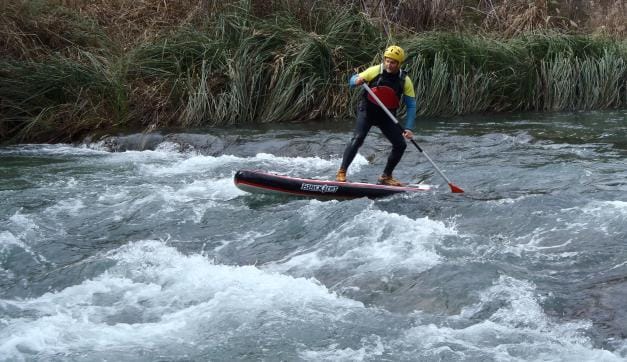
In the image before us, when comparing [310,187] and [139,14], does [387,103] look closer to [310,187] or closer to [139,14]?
[310,187]

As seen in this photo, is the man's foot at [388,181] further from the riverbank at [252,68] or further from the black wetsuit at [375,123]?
the riverbank at [252,68]

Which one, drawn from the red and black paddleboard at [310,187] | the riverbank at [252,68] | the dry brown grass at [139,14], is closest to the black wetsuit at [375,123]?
the red and black paddleboard at [310,187]

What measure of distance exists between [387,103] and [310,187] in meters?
1.13

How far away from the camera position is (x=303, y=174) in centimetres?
942

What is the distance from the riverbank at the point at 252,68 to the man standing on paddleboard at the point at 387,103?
4397mm

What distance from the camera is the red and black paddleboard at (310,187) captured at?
7.93 m

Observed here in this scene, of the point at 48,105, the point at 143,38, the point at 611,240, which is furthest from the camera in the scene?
the point at 143,38

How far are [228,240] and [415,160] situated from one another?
3561mm

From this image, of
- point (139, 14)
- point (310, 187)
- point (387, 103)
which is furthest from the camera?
point (139, 14)

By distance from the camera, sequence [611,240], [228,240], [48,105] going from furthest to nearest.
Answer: [48,105]
[228,240]
[611,240]

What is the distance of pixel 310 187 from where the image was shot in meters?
7.93

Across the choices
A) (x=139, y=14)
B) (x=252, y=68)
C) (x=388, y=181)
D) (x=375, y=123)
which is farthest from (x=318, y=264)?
(x=139, y=14)

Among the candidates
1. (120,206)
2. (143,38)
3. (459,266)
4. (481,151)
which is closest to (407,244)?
(459,266)

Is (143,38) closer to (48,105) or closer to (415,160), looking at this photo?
(48,105)
